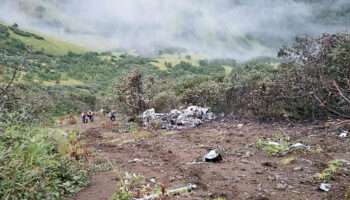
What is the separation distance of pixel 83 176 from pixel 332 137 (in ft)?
21.6

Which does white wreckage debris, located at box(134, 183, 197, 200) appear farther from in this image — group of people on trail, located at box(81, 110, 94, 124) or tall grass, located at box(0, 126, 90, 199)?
group of people on trail, located at box(81, 110, 94, 124)

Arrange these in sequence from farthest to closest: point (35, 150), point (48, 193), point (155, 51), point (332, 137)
→ point (155, 51) → point (332, 137) → point (35, 150) → point (48, 193)

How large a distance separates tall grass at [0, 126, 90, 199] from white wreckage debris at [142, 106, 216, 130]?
7090 millimetres

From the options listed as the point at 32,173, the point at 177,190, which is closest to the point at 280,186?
the point at 177,190

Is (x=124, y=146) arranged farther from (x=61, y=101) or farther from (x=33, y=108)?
(x=61, y=101)

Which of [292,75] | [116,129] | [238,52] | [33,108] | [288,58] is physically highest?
[238,52]

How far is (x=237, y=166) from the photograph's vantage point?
513 centimetres

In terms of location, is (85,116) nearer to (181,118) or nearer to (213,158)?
(181,118)

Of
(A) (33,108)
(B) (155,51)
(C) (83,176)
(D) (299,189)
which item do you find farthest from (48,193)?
(B) (155,51)

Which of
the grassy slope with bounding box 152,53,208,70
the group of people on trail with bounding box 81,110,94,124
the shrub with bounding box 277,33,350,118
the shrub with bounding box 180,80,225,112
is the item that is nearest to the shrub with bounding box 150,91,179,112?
the shrub with bounding box 180,80,225,112

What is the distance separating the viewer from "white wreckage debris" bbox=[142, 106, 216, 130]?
A: 38.8 feet

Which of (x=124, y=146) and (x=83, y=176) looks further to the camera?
(x=124, y=146)

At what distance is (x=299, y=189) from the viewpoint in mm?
3814

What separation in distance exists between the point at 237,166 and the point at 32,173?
3798mm
